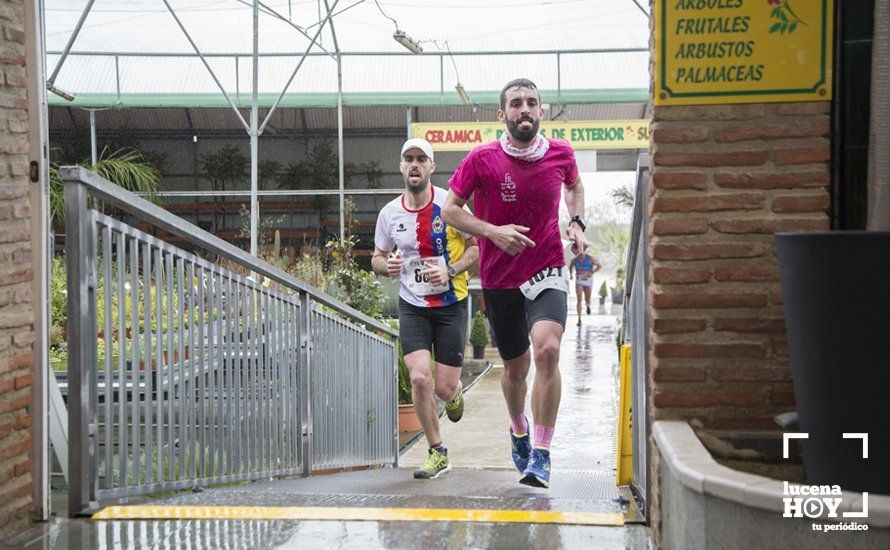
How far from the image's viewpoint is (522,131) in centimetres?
503

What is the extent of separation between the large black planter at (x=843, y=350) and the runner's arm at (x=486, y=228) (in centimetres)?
212

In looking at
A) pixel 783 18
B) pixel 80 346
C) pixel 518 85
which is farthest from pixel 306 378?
pixel 783 18

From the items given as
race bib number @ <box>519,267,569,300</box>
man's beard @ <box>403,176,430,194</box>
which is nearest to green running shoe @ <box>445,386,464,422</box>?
man's beard @ <box>403,176,430,194</box>

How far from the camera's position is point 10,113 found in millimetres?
3570

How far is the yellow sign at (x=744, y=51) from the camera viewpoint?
3277mm

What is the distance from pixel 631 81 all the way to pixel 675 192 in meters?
18.3

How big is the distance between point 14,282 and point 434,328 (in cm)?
292

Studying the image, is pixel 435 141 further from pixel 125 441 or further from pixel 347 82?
pixel 125 441

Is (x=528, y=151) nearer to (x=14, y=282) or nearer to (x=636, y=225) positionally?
(x=636, y=225)

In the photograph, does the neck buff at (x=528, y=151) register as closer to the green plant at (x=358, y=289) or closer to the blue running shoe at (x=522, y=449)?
the blue running shoe at (x=522, y=449)

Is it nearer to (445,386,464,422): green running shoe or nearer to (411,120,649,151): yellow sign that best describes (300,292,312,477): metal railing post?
(445,386,464,422): green running shoe

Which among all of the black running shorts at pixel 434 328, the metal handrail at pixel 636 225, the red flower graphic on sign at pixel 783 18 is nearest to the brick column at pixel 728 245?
the red flower graphic on sign at pixel 783 18

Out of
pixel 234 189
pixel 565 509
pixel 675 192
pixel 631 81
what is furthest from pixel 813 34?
pixel 234 189

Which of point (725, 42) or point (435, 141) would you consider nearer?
point (725, 42)
